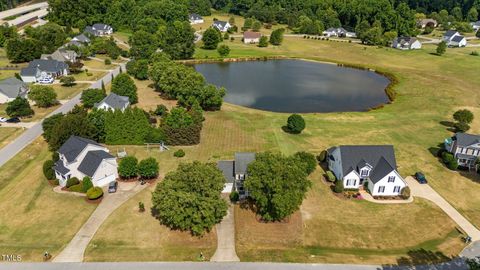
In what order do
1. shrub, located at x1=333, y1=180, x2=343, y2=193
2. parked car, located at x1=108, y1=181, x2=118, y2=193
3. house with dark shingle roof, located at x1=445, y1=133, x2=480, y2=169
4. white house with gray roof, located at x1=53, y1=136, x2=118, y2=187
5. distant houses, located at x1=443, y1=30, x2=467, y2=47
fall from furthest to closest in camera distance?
distant houses, located at x1=443, y1=30, x2=467, y2=47, house with dark shingle roof, located at x1=445, y1=133, x2=480, y2=169, white house with gray roof, located at x1=53, y1=136, x2=118, y2=187, shrub, located at x1=333, y1=180, x2=343, y2=193, parked car, located at x1=108, y1=181, x2=118, y2=193

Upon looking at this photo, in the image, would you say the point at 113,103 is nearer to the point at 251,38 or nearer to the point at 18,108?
the point at 18,108

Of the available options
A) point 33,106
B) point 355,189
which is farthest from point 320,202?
point 33,106

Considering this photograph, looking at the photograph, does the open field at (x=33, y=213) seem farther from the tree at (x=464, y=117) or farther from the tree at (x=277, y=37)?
the tree at (x=277, y=37)

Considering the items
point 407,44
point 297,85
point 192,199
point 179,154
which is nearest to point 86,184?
point 179,154

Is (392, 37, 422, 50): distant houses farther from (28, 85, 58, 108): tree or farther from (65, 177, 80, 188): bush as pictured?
(65, 177, 80, 188): bush

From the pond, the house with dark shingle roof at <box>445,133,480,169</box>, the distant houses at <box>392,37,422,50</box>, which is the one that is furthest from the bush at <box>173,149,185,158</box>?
Answer: the distant houses at <box>392,37,422,50</box>
